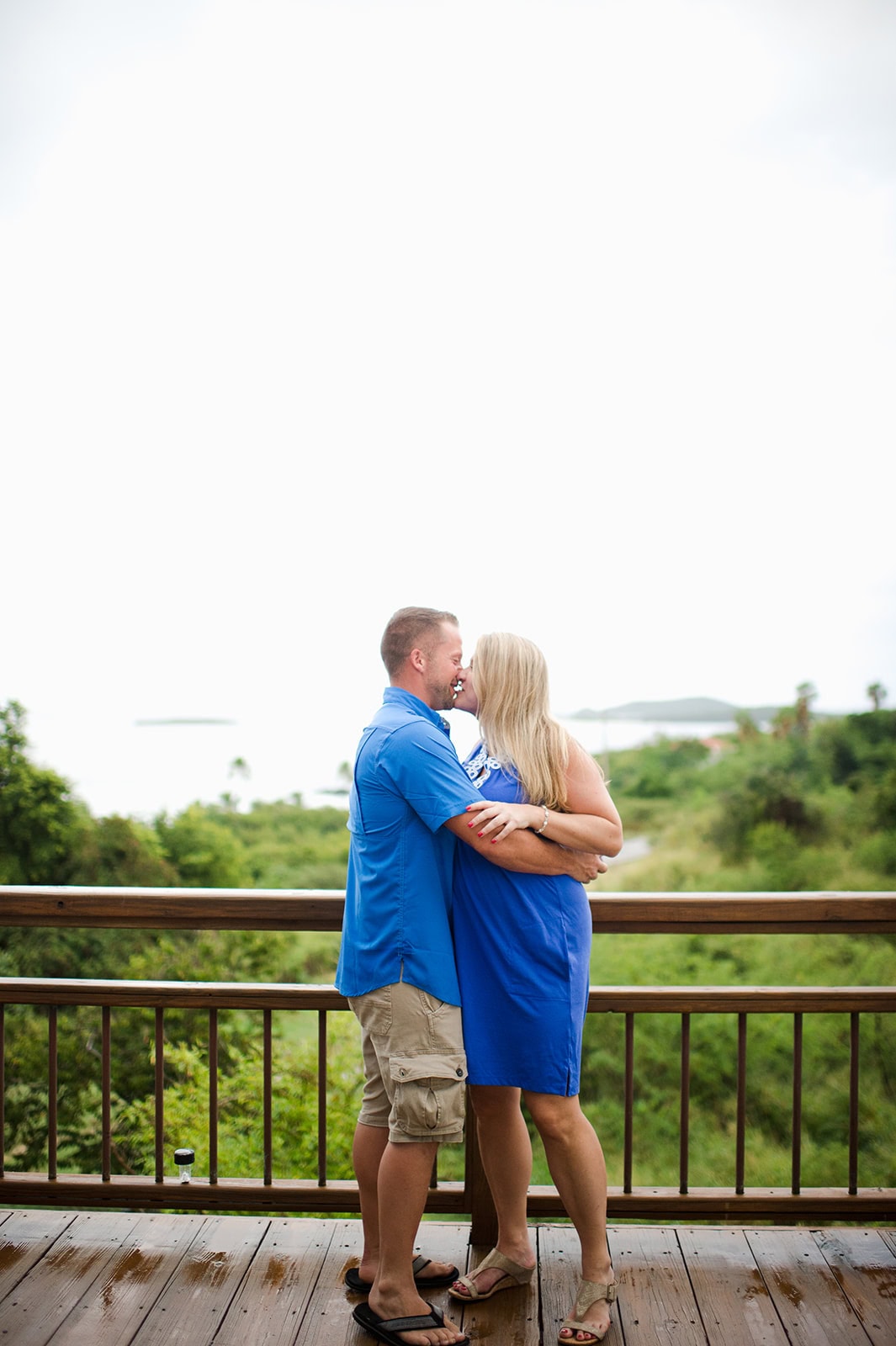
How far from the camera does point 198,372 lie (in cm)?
1670

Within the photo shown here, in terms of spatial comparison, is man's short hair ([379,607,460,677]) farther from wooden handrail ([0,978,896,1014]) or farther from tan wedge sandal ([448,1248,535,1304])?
tan wedge sandal ([448,1248,535,1304])

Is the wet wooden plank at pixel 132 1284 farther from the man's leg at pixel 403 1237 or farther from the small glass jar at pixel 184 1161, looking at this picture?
the man's leg at pixel 403 1237

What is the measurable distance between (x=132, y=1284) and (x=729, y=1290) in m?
1.27

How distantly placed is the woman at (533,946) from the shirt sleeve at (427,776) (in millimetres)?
52

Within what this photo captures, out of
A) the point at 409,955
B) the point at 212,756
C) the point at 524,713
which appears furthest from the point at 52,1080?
the point at 212,756

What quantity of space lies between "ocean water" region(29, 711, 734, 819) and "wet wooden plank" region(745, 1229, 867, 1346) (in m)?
12.9

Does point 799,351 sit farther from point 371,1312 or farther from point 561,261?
point 371,1312

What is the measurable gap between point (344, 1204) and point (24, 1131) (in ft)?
28.2

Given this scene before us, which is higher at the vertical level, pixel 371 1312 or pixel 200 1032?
pixel 371 1312

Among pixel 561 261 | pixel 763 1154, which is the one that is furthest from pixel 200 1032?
pixel 561 261

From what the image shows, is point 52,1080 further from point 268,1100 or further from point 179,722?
point 179,722

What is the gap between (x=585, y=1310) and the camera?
1.86m

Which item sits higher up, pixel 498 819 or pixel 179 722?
pixel 498 819

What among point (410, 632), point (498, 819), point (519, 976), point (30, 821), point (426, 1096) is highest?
point (410, 632)
